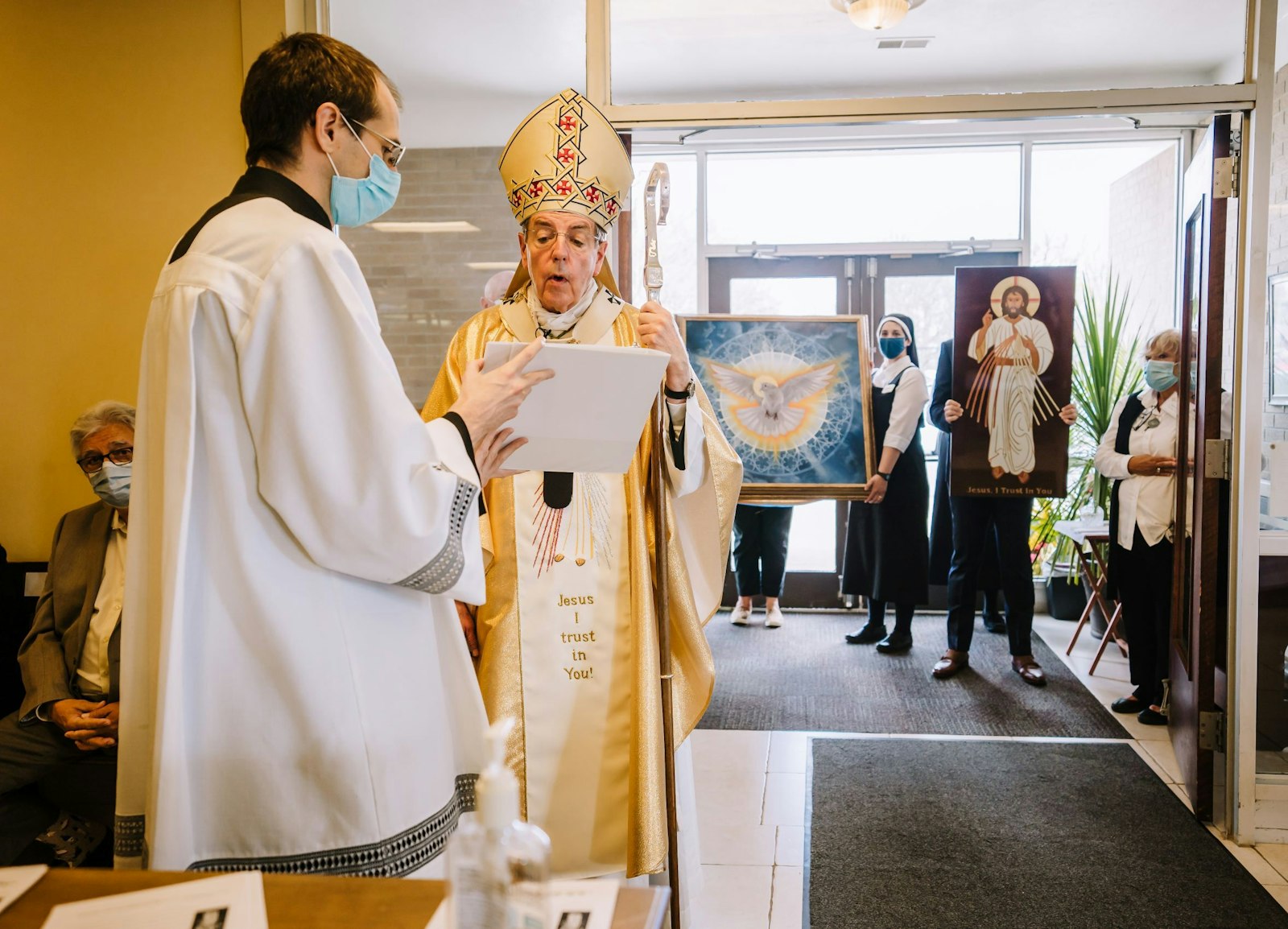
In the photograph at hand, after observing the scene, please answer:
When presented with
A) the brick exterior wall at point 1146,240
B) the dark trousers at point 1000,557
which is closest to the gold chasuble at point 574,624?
the dark trousers at point 1000,557

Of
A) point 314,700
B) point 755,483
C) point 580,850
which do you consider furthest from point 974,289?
point 314,700

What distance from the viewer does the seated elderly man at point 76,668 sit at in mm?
2410

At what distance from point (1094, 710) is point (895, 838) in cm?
170

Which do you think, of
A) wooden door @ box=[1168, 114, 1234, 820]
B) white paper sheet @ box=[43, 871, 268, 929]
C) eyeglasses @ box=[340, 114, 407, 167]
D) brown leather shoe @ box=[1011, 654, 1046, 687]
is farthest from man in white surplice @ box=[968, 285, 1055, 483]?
white paper sheet @ box=[43, 871, 268, 929]

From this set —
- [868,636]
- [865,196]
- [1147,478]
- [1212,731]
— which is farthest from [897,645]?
[865,196]

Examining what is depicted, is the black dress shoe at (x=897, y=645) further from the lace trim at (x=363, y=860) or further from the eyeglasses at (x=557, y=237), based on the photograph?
the lace trim at (x=363, y=860)

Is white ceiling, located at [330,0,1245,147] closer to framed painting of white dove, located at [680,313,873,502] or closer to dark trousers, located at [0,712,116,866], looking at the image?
framed painting of white dove, located at [680,313,873,502]

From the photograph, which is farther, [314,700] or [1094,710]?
[1094,710]

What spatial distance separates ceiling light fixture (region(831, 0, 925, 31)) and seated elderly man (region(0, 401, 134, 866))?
2325mm

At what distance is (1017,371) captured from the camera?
4.32 metres

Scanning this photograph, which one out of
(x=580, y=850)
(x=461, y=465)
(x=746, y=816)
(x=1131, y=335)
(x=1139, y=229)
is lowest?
(x=746, y=816)

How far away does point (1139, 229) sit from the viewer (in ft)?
19.0

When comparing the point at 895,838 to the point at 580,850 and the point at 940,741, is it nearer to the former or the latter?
the point at 940,741

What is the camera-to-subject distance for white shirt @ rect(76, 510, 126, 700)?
250cm
